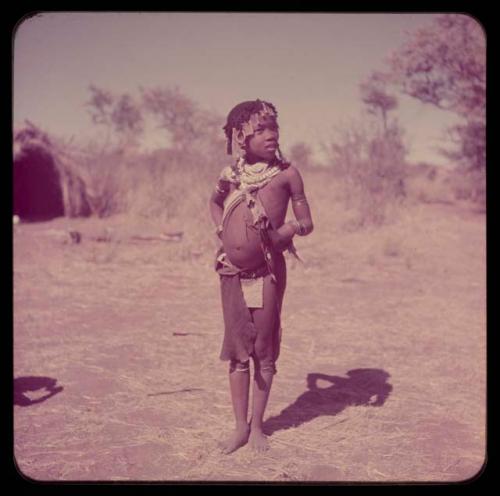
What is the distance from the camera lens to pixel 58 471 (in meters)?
3.38

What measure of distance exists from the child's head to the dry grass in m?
1.81

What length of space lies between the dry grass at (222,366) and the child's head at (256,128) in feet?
5.93

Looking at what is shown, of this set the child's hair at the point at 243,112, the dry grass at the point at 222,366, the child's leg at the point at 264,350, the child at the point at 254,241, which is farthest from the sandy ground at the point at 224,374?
the child's hair at the point at 243,112

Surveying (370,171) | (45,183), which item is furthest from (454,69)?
(45,183)

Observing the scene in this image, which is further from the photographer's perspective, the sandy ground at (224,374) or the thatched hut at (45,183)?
the thatched hut at (45,183)

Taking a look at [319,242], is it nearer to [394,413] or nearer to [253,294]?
[394,413]

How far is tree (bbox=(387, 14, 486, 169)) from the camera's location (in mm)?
14891

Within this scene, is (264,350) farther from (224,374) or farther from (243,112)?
(224,374)

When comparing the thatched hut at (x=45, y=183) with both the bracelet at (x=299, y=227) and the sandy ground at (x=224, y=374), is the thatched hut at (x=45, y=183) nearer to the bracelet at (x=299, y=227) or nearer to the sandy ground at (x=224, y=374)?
the sandy ground at (x=224, y=374)

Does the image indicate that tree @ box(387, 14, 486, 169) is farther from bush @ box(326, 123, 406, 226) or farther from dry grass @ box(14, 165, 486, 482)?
dry grass @ box(14, 165, 486, 482)

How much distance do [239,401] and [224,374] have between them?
57.9 inches

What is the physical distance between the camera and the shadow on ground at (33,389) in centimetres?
435

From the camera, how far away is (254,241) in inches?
133
